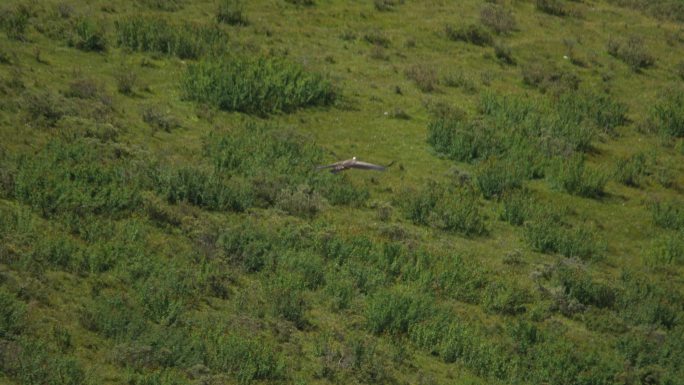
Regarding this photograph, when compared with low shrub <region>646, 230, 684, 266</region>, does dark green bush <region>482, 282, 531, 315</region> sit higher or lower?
higher

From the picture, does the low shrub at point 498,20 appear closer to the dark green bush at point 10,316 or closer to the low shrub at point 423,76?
the low shrub at point 423,76

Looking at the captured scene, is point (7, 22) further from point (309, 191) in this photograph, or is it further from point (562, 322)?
point (562, 322)

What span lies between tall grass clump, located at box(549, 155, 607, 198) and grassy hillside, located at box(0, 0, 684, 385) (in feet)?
0.20

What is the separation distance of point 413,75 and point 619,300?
1377 cm

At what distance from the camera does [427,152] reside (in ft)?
93.3

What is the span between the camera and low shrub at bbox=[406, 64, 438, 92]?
32.9 m

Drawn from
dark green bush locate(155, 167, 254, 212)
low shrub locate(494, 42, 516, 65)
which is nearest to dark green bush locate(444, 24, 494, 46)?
low shrub locate(494, 42, 516, 65)

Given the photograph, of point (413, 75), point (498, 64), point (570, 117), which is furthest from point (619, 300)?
point (498, 64)

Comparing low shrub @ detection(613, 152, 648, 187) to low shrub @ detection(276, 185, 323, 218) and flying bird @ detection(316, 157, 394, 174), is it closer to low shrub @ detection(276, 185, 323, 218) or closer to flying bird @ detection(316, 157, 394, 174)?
flying bird @ detection(316, 157, 394, 174)

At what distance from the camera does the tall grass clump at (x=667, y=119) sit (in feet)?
106

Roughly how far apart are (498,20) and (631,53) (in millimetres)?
5235

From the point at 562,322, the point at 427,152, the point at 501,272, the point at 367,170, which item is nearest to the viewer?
the point at 562,322

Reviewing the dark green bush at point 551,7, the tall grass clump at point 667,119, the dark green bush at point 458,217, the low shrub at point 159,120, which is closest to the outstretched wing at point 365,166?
the dark green bush at point 458,217

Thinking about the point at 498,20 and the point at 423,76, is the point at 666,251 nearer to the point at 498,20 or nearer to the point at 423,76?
the point at 423,76
